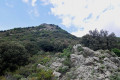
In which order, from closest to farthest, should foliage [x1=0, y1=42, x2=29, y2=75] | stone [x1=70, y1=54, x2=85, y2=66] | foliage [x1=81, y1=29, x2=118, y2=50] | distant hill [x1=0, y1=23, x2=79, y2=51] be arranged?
stone [x1=70, y1=54, x2=85, y2=66], foliage [x1=0, y1=42, x2=29, y2=75], foliage [x1=81, y1=29, x2=118, y2=50], distant hill [x1=0, y1=23, x2=79, y2=51]

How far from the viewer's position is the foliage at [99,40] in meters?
20.0

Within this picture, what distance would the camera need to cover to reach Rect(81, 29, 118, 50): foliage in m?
20.0

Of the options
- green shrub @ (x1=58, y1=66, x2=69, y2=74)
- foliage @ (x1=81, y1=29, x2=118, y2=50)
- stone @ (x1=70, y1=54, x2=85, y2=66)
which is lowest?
green shrub @ (x1=58, y1=66, x2=69, y2=74)

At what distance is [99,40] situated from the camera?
20.5 meters

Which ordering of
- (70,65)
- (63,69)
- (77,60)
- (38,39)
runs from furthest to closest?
(38,39), (77,60), (70,65), (63,69)

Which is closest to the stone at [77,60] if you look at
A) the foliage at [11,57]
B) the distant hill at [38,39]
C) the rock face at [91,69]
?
the rock face at [91,69]

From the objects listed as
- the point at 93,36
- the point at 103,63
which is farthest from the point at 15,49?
the point at 93,36

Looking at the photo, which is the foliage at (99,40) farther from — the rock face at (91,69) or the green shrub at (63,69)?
the green shrub at (63,69)

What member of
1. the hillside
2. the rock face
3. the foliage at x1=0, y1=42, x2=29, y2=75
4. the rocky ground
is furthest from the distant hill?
the rock face

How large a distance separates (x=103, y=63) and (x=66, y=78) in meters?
4.77

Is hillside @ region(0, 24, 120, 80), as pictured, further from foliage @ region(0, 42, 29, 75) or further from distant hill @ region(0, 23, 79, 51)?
distant hill @ region(0, 23, 79, 51)

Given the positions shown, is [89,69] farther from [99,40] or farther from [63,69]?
[99,40]

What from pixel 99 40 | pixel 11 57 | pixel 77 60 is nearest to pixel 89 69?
pixel 77 60

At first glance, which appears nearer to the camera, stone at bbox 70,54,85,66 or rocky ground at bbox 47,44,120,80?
rocky ground at bbox 47,44,120,80
